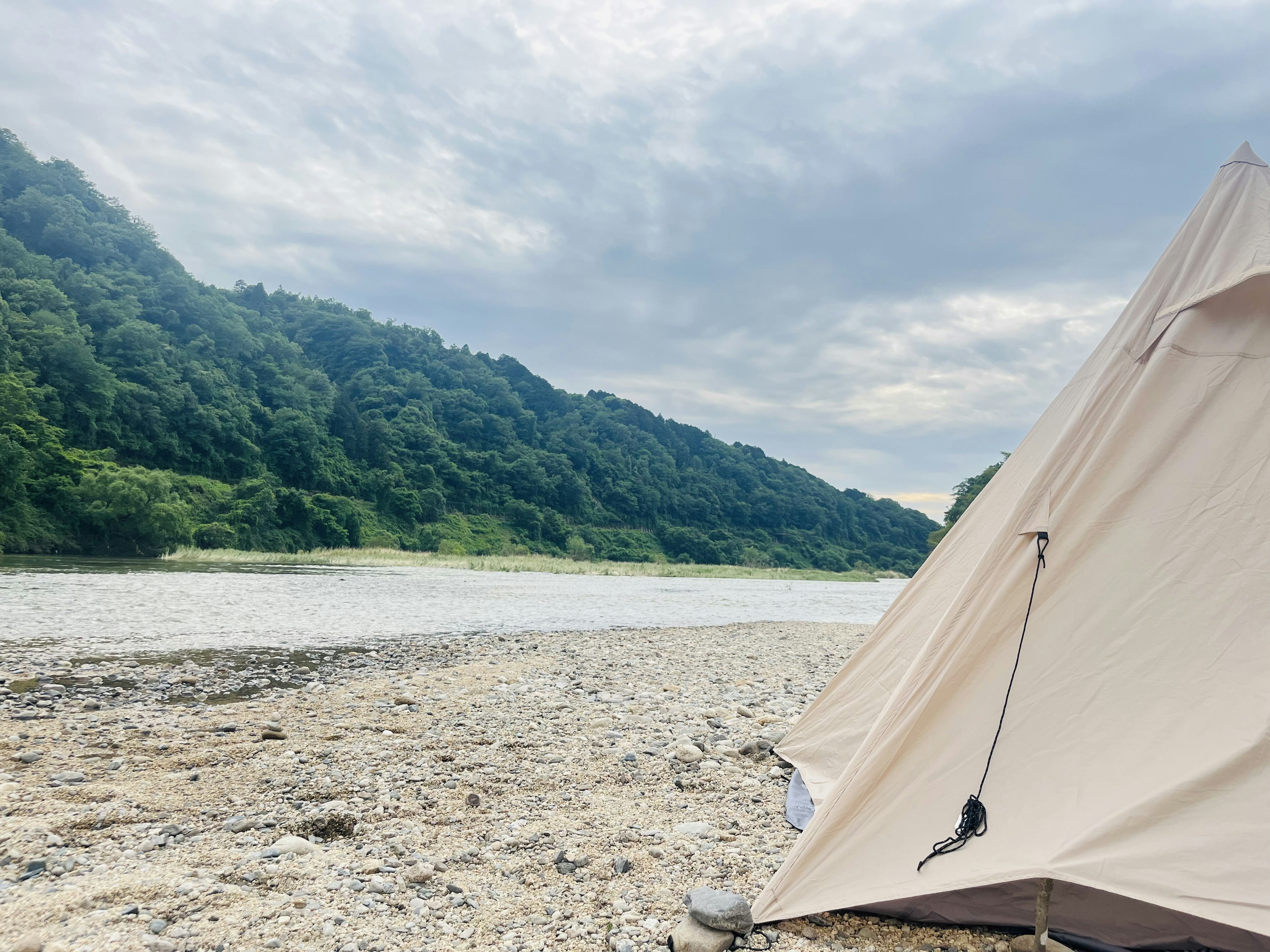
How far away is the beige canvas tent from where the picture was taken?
2.75m

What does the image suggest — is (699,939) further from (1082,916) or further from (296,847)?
(296,847)

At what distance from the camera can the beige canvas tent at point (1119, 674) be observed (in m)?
2.75

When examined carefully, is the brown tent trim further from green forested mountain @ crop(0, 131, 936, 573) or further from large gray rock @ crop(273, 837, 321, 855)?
green forested mountain @ crop(0, 131, 936, 573)

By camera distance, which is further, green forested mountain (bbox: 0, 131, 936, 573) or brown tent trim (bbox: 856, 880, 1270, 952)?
green forested mountain (bbox: 0, 131, 936, 573)

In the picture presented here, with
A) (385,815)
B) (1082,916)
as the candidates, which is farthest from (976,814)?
(385,815)

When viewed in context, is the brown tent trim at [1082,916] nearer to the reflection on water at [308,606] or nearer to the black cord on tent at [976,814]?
the black cord on tent at [976,814]

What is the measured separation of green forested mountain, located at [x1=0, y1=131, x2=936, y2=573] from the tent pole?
49767 millimetres

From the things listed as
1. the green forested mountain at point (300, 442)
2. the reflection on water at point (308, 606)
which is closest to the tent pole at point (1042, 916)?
the reflection on water at point (308, 606)

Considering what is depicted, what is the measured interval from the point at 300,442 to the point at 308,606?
61.5m

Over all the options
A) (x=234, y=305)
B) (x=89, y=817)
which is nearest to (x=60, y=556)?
(x=89, y=817)

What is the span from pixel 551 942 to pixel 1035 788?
225cm

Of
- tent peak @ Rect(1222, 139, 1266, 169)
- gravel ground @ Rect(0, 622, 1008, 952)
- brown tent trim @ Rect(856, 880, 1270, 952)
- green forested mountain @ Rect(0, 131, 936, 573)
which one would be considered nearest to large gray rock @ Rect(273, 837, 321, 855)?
gravel ground @ Rect(0, 622, 1008, 952)

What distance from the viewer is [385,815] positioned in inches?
174

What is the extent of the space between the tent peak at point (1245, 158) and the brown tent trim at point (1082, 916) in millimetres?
3656
